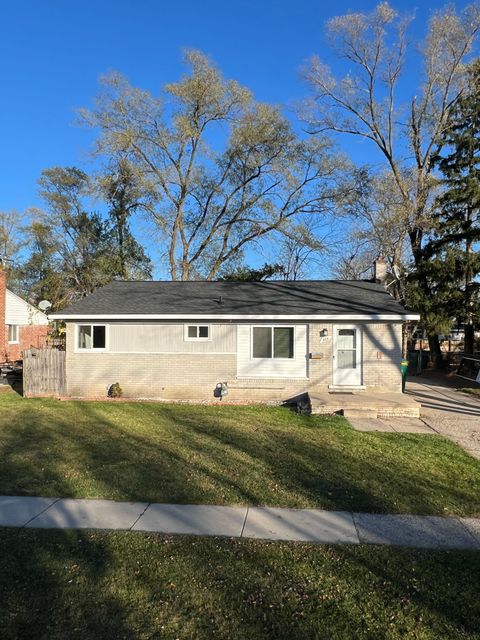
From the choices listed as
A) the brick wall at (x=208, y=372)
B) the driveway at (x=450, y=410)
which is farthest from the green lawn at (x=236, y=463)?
the brick wall at (x=208, y=372)

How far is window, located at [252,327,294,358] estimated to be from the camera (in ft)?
44.3

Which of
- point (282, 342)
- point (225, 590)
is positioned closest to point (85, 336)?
point (282, 342)

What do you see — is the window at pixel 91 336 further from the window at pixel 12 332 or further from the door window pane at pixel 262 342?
the window at pixel 12 332

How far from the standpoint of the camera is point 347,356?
13305mm

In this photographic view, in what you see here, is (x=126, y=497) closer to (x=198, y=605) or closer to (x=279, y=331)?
(x=198, y=605)

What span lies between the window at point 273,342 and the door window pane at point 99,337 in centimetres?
460

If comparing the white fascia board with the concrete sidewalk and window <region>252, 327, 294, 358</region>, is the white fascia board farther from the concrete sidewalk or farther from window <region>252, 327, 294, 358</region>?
the concrete sidewalk

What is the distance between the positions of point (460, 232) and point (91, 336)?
59.7 feet

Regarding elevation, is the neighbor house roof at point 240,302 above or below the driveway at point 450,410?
above

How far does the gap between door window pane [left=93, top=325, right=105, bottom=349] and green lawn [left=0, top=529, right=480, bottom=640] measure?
9.86m

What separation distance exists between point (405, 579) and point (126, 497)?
3.21 meters

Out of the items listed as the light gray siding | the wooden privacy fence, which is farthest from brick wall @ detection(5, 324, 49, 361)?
the light gray siding

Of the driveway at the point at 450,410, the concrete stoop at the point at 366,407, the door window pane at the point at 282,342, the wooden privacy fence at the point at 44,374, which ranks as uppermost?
the door window pane at the point at 282,342

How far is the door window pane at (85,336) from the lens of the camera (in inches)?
557
